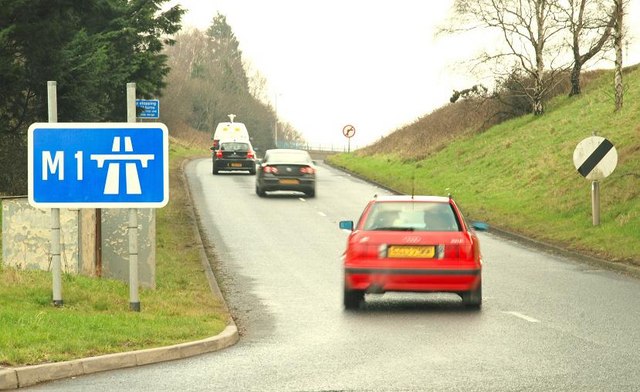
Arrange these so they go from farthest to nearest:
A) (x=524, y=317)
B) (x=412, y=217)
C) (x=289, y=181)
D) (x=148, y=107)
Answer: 1. (x=289, y=181)
2. (x=148, y=107)
3. (x=412, y=217)
4. (x=524, y=317)

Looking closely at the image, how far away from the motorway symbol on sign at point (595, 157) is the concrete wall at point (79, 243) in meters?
Result: 11.9

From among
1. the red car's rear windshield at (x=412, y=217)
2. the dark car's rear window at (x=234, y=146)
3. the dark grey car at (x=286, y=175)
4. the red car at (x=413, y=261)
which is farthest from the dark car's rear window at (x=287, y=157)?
the red car at (x=413, y=261)

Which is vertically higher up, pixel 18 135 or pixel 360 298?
pixel 18 135

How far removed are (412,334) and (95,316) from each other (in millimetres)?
3386

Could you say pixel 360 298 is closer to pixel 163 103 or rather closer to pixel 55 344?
pixel 55 344

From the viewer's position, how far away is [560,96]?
55.5 meters

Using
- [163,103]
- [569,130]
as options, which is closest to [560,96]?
[569,130]

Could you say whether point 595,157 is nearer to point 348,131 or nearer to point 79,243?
point 79,243

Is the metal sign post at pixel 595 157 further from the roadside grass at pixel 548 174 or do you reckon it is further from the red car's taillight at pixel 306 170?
the red car's taillight at pixel 306 170

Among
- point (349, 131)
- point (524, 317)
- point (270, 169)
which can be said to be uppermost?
point (349, 131)

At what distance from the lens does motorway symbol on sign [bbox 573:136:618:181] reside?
2536 cm

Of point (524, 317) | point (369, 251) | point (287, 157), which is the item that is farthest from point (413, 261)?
point (287, 157)

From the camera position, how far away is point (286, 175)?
1575 inches

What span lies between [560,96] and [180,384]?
4783 cm
